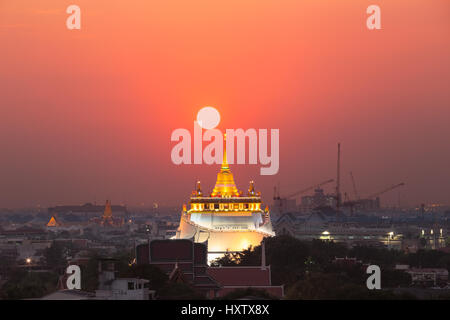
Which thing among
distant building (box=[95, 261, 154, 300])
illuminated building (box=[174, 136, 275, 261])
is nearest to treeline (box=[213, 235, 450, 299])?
illuminated building (box=[174, 136, 275, 261])

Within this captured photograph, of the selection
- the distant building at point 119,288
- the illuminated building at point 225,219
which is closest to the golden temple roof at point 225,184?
the illuminated building at point 225,219

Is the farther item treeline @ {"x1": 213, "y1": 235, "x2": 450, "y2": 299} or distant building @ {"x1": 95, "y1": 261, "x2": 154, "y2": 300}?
treeline @ {"x1": 213, "y1": 235, "x2": 450, "y2": 299}

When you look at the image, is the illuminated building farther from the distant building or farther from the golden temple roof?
the distant building

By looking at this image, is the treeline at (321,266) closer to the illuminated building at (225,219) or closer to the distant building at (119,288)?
the illuminated building at (225,219)

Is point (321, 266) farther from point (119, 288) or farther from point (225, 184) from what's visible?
point (119, 288)

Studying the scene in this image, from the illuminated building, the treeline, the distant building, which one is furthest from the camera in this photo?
the illuminated building

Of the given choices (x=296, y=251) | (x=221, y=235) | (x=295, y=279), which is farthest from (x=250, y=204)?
(x=295, y=279)
